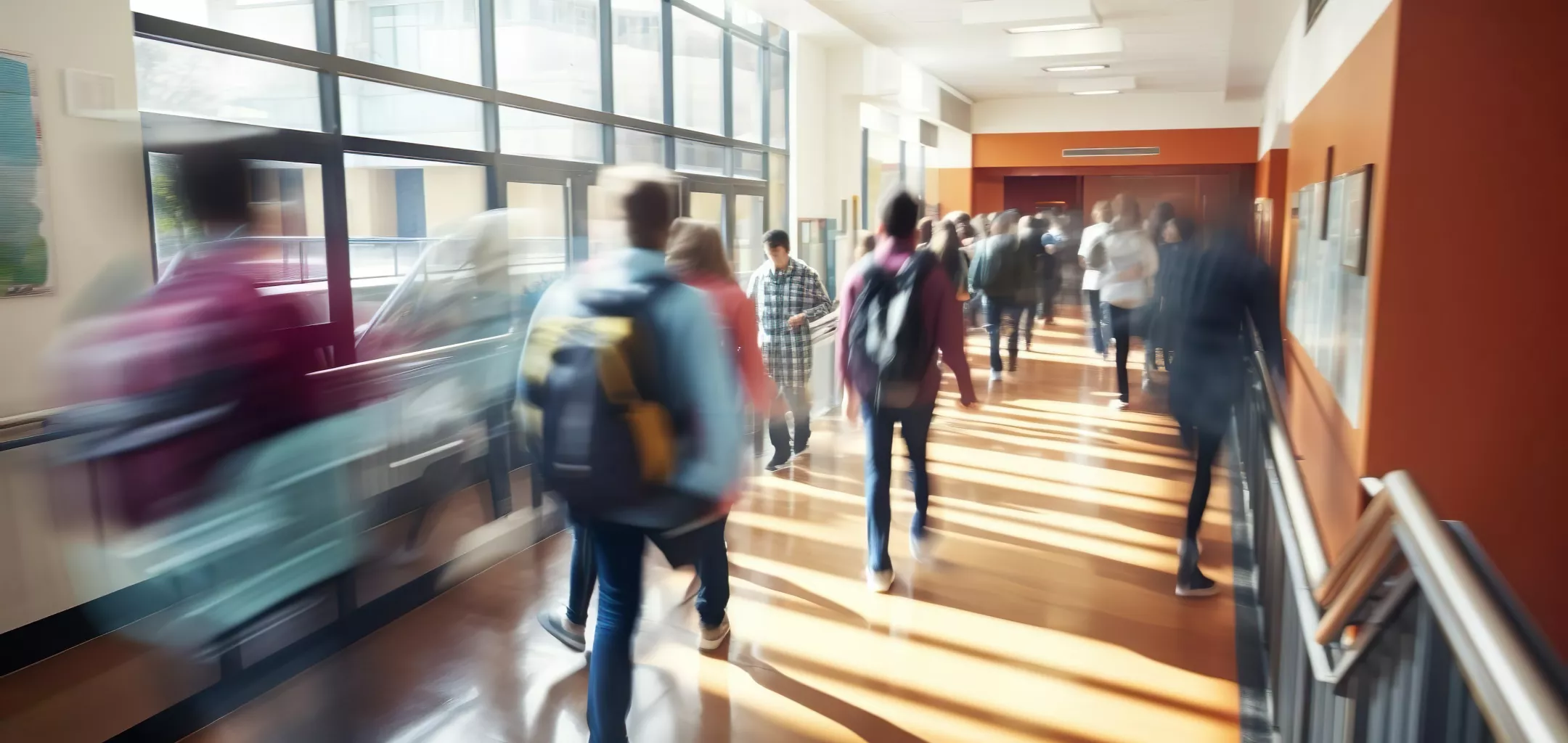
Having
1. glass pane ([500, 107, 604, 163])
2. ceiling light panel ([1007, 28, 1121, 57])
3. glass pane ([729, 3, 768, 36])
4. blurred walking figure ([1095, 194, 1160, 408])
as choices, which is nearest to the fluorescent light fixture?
ceiling light panel ([1007, 28, 1121, 57])

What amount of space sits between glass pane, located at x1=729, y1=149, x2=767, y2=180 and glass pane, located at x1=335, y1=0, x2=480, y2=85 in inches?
129

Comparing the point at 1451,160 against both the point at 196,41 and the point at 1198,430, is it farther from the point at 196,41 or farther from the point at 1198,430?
the point at 196,41

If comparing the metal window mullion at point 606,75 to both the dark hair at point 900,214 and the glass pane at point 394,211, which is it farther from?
the dark hair at point 900,214

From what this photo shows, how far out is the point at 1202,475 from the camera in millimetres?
4117

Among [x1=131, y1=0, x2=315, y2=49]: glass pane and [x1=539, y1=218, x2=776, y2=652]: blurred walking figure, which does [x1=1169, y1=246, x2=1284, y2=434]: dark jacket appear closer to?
[x1=539, y1=218, x2=776, y2=652]: blurred walking figure

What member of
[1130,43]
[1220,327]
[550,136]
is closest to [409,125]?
[550,136]

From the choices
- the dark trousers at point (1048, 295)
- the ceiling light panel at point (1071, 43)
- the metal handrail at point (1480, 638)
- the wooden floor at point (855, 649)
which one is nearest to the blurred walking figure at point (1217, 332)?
the wooden floor at point (855, 649)

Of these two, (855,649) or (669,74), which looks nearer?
(855,649)

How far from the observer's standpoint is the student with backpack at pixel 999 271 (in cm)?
911

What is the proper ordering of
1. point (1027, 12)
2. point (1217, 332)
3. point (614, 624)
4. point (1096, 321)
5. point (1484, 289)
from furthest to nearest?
point (1096, 321) < point (1027, 12) < point (1217, 332) < point (1484, 289) < point (614, 624)

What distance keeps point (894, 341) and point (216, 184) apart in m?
2.46

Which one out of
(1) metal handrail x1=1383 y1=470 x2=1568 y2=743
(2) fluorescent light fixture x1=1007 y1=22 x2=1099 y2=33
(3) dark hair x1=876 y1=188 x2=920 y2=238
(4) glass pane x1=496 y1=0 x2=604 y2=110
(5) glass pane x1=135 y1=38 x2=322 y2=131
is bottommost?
(1) metal handrail x1=1383 y1=470 x2=1568 y2=743

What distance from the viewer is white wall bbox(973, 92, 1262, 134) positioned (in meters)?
15.7

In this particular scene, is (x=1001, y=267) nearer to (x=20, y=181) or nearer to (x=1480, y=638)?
(x=20, y=181)
